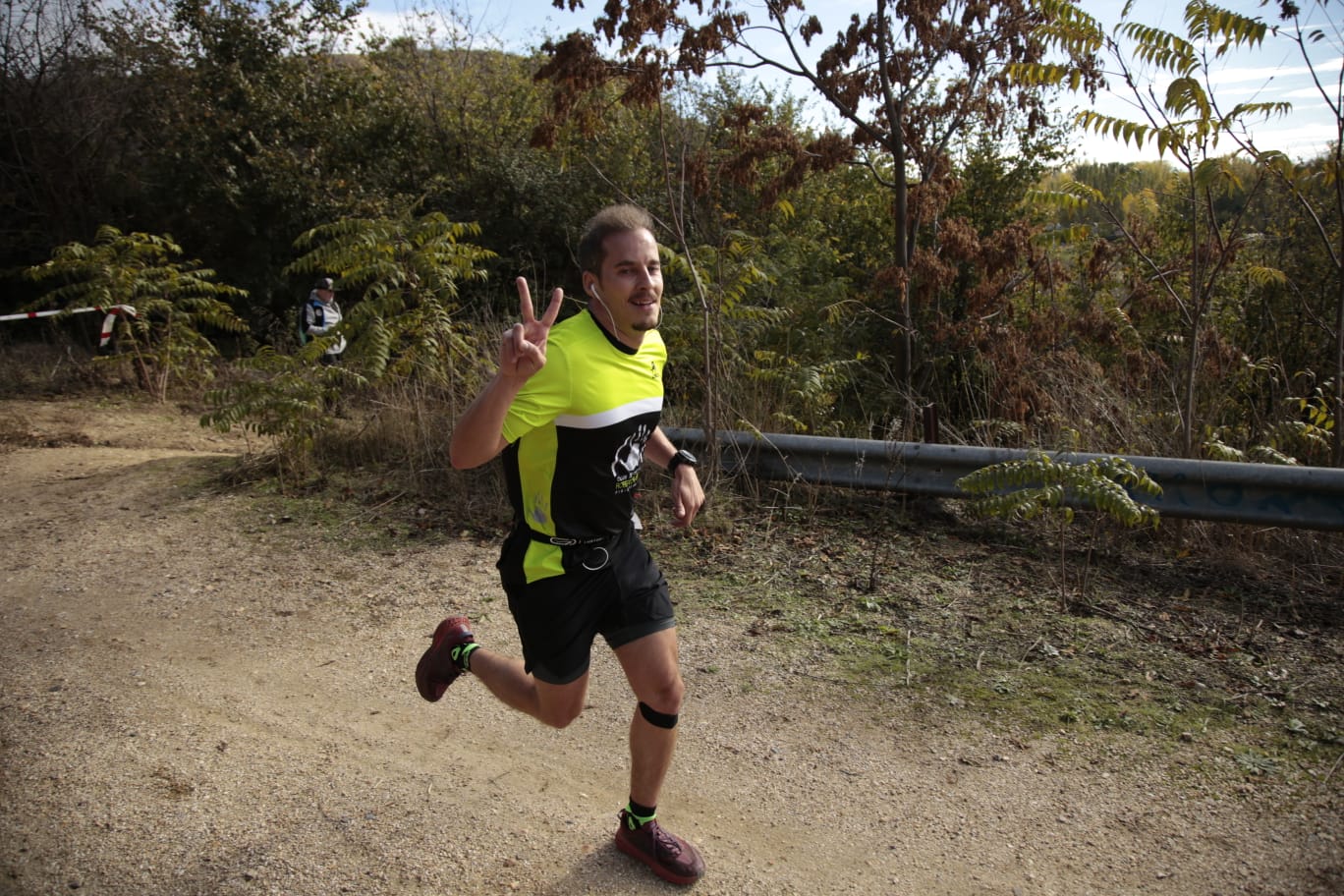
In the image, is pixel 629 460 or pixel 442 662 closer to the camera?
pixel 629 460

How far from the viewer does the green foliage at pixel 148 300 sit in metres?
12.1

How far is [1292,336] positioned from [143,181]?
17.7m

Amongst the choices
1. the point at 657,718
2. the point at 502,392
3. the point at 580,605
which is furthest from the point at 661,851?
the point at 502,392

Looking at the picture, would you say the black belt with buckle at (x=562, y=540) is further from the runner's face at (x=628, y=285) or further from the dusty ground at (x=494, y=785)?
the dusty ground at (x=494, y=785)

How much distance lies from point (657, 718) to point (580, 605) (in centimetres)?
44

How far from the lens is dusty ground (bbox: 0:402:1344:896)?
3.17 meters

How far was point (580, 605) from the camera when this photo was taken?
123 inches

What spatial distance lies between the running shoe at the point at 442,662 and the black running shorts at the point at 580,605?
764mm

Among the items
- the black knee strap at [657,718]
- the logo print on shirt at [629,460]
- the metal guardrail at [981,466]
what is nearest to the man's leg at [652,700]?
the black knee strap at [657,718]


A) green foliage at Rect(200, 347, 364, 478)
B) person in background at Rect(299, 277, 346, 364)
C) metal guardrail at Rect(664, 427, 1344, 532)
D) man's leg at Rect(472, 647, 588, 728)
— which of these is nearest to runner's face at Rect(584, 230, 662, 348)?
man's leg at Rect(472, 647, 588, 728)

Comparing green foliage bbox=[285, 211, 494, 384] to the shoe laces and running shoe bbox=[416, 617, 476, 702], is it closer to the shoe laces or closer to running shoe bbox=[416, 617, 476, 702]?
running shoe bbox=[416, 617, 476, 702]

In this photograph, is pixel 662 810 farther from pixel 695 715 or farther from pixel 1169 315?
pixel 1169 315

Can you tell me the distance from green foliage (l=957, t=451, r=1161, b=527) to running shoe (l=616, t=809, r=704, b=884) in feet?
9.03

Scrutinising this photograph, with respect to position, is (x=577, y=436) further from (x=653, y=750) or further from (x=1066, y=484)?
(x=1066, y=484)
